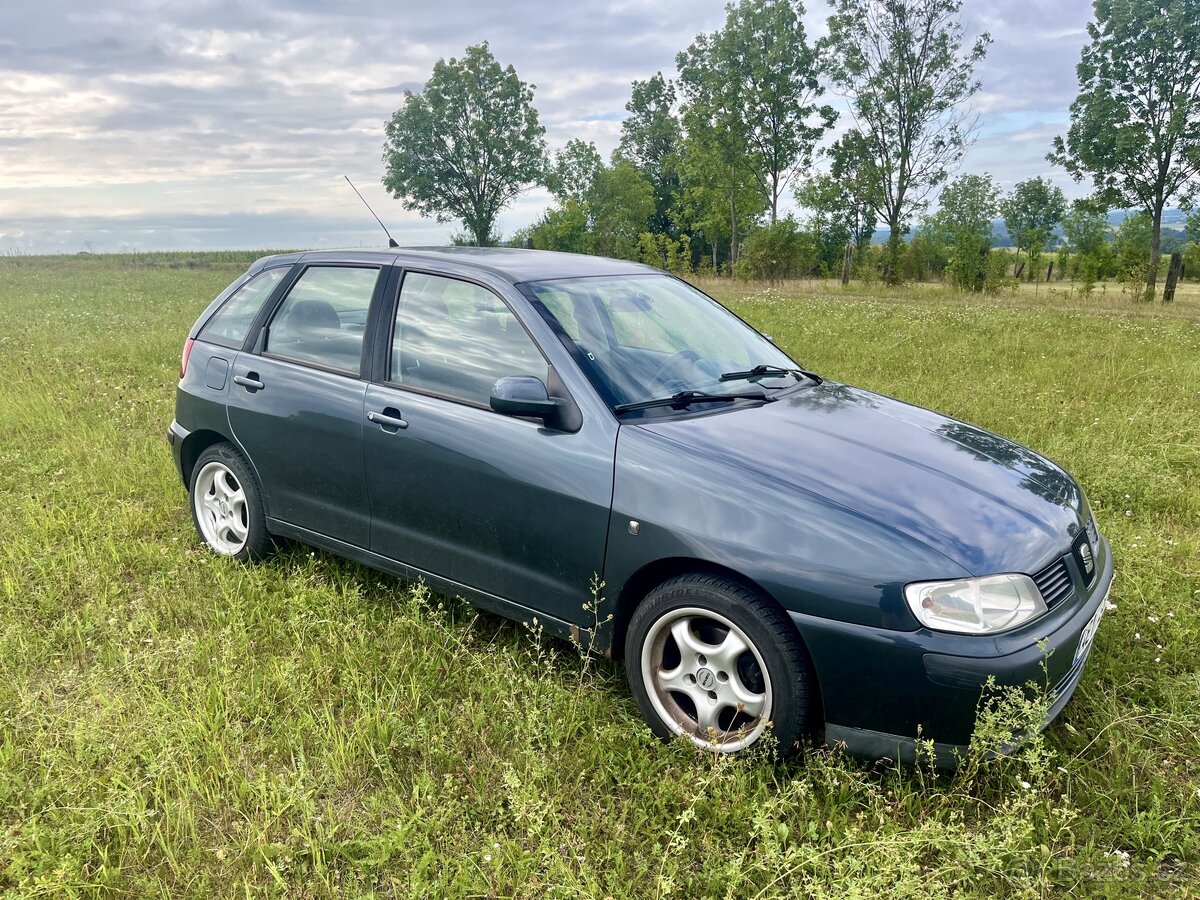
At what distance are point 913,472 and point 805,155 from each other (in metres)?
39.6

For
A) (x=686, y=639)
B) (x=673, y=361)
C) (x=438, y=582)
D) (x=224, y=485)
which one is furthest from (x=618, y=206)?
(x=686, y=639)

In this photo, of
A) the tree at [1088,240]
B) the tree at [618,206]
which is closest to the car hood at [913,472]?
the tree at [1088,240]

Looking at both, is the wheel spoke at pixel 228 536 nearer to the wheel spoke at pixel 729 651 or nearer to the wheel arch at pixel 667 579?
the wheel arch at pixel 667 579

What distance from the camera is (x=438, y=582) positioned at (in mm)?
3465

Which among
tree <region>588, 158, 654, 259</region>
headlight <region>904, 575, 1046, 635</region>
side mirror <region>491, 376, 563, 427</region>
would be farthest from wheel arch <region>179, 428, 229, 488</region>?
tree <region>588, 158, 654, 259</region>

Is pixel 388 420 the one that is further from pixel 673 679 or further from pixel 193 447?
pixel 193 447

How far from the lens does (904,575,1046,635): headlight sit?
2344 mm

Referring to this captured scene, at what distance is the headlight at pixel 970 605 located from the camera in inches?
92.3

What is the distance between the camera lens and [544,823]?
247 centimetres

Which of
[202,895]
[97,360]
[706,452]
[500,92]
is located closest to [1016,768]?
[706,452]

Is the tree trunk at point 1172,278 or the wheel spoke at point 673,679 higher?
the tree trunk at point 1172,278

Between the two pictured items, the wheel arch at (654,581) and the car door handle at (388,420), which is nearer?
the wheel arch at (654,581)

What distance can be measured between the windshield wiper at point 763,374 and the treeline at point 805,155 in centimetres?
2269

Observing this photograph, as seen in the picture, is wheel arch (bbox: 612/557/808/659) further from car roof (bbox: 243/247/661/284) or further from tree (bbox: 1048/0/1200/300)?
tree (bbox: 1048/0/1200/300)
